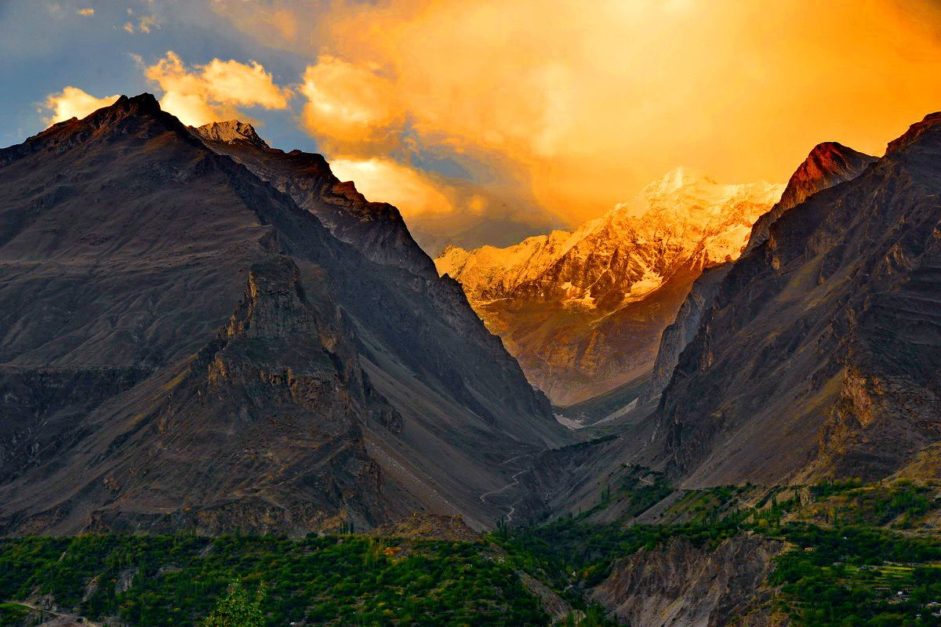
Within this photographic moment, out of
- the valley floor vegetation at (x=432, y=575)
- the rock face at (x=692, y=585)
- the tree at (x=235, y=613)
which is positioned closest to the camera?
the valley floor vegetation at (x=432, y=575)

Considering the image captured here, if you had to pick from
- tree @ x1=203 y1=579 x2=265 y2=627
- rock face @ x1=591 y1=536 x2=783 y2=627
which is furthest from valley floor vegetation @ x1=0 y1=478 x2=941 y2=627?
rock face @ x1=591 y1=536 x2=783 y2=627

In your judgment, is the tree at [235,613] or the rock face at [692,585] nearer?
the tree at [235,613]

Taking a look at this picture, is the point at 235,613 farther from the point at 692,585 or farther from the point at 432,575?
the point at 692,585

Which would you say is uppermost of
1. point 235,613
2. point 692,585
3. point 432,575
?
point 235,613

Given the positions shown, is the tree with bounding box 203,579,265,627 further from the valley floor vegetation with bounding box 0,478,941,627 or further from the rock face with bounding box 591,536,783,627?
the rock face with bounding box 591,536,783,627

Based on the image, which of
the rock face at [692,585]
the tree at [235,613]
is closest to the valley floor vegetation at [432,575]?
the tree at [235,613]

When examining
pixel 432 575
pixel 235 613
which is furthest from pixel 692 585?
pixel 235 613

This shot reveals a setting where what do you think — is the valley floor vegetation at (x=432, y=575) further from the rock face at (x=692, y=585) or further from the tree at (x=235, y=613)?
the rock face at (x=692, y=585)
